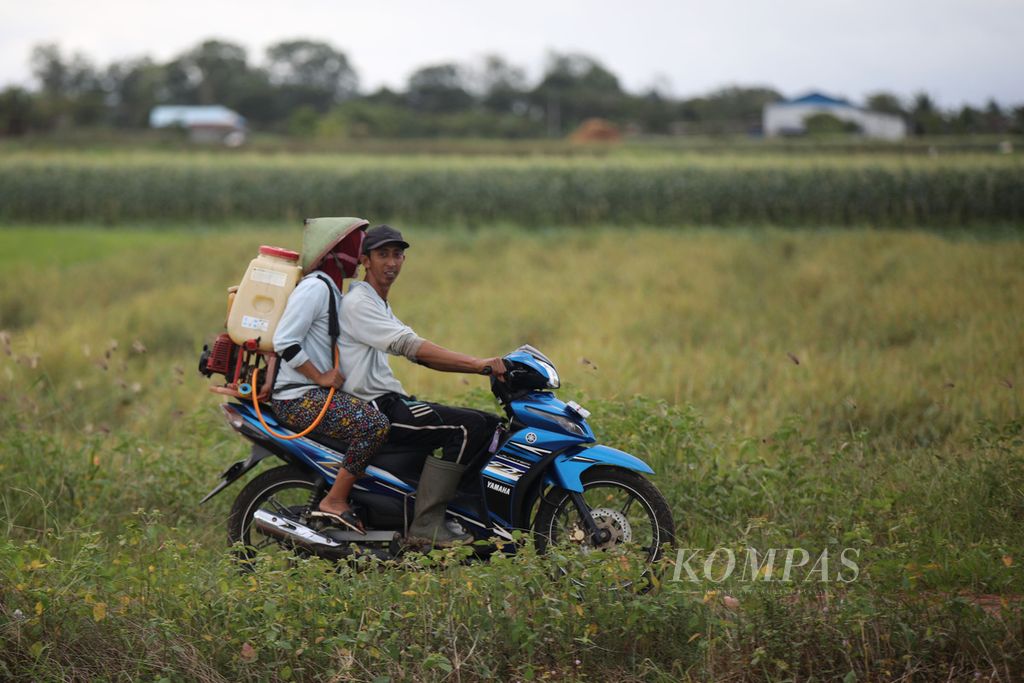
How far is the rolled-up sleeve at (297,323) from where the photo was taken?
5348 millimetres

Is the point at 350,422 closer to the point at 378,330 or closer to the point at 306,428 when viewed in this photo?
the point at 306,428

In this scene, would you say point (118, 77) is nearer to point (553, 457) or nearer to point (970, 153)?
point (970, 153)

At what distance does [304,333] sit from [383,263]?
527 mm

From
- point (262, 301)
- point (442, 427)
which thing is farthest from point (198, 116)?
point (442, 427)

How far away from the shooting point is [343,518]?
5.57 meters

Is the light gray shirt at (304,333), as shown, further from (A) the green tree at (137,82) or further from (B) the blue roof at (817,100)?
(A) the green tree at (137,82)

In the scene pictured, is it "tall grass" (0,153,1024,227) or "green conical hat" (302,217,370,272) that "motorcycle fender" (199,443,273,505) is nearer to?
"green conical hat" (302,217,370,272)

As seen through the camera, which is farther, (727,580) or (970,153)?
(970,153)

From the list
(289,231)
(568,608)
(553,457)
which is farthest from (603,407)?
(289,231)

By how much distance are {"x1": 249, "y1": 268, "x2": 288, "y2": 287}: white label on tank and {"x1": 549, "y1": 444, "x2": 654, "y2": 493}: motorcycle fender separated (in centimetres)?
166

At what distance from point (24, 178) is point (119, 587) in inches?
1075

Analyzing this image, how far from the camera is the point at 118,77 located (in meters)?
90.4

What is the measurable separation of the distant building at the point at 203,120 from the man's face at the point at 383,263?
56.3 m

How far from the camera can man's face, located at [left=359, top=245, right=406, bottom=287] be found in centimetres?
542
